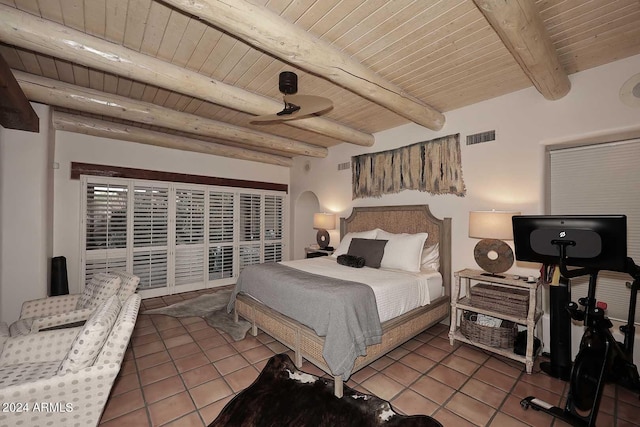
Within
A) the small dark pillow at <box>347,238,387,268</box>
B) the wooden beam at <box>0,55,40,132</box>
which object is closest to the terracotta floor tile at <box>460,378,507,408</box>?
the small dark pillow at <box>347,238,387,268</box>

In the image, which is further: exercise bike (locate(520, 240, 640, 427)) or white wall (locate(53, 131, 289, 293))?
white wall (locate(53, 131, 289, 293))

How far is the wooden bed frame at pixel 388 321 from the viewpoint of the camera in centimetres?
240

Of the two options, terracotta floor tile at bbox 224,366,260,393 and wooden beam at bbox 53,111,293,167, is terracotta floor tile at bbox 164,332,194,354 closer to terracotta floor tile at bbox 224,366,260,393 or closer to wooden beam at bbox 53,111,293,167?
terracotta floor tile at bbox 224,366,260,393

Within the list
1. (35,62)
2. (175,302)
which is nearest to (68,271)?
(175,302)

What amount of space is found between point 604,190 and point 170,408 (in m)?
4.33

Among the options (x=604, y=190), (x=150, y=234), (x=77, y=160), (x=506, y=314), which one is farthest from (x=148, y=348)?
(x=604, y=190)

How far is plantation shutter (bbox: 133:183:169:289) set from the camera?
178 inches

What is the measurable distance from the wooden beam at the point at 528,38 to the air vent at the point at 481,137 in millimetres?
687

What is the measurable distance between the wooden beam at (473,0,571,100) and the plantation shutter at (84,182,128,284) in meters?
5.20

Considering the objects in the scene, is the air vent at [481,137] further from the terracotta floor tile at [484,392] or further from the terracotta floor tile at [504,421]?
the terracotta floor tile at [504,421]

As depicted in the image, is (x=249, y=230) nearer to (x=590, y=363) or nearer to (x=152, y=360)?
(x=152, y=360)

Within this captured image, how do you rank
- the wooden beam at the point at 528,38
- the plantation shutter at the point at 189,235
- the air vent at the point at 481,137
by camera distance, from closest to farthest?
the wooden beam at the point at 528,38 → the air vent at the point at 481,137 → the plantation shutter at the point at 189,235

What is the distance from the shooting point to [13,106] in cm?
244

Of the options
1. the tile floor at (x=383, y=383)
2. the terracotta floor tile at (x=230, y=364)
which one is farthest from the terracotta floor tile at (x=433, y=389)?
the terracotta floor tile at (x=230, y=364)
